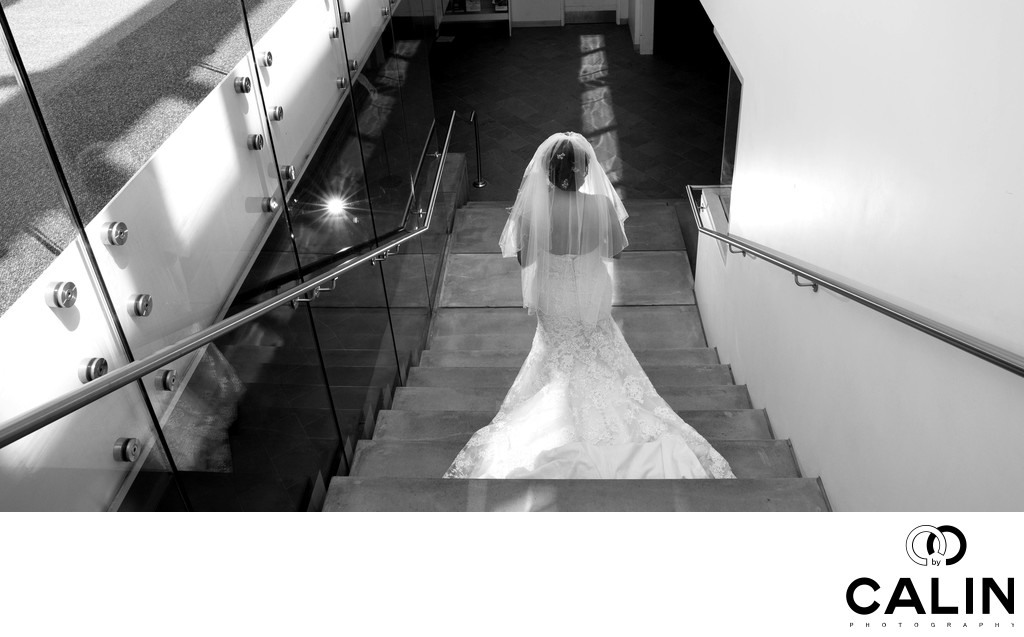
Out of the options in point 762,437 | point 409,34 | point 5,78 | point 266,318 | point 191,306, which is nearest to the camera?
point 5,78

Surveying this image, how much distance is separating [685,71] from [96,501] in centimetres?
1163

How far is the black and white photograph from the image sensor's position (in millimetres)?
1082

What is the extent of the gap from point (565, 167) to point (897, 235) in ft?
7.82

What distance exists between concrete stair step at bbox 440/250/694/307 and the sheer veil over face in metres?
2.17

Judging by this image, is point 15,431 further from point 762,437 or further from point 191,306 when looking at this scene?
point 762,437

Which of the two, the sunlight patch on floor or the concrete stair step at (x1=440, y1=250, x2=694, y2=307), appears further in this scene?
the sunlight patch on floor

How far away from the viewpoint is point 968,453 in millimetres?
2238

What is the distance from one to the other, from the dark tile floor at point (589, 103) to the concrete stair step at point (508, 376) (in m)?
3.76

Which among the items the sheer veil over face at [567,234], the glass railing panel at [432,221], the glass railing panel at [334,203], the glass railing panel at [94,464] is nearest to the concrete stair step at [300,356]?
the glass railing panel at [334,203]

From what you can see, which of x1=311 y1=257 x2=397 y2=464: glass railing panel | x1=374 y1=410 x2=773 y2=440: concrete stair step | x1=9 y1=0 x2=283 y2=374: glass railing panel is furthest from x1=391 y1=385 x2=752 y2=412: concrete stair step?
x1=9 y1=0 x2=283 y2=374: glass railing panel

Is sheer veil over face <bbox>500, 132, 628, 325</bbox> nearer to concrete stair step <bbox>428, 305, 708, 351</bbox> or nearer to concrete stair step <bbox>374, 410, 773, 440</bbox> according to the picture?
concrete stair step <bbox>374, 410, 773, 440</bbox>

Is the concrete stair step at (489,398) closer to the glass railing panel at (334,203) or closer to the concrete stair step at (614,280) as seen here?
the glass railing panel at (334,203)
